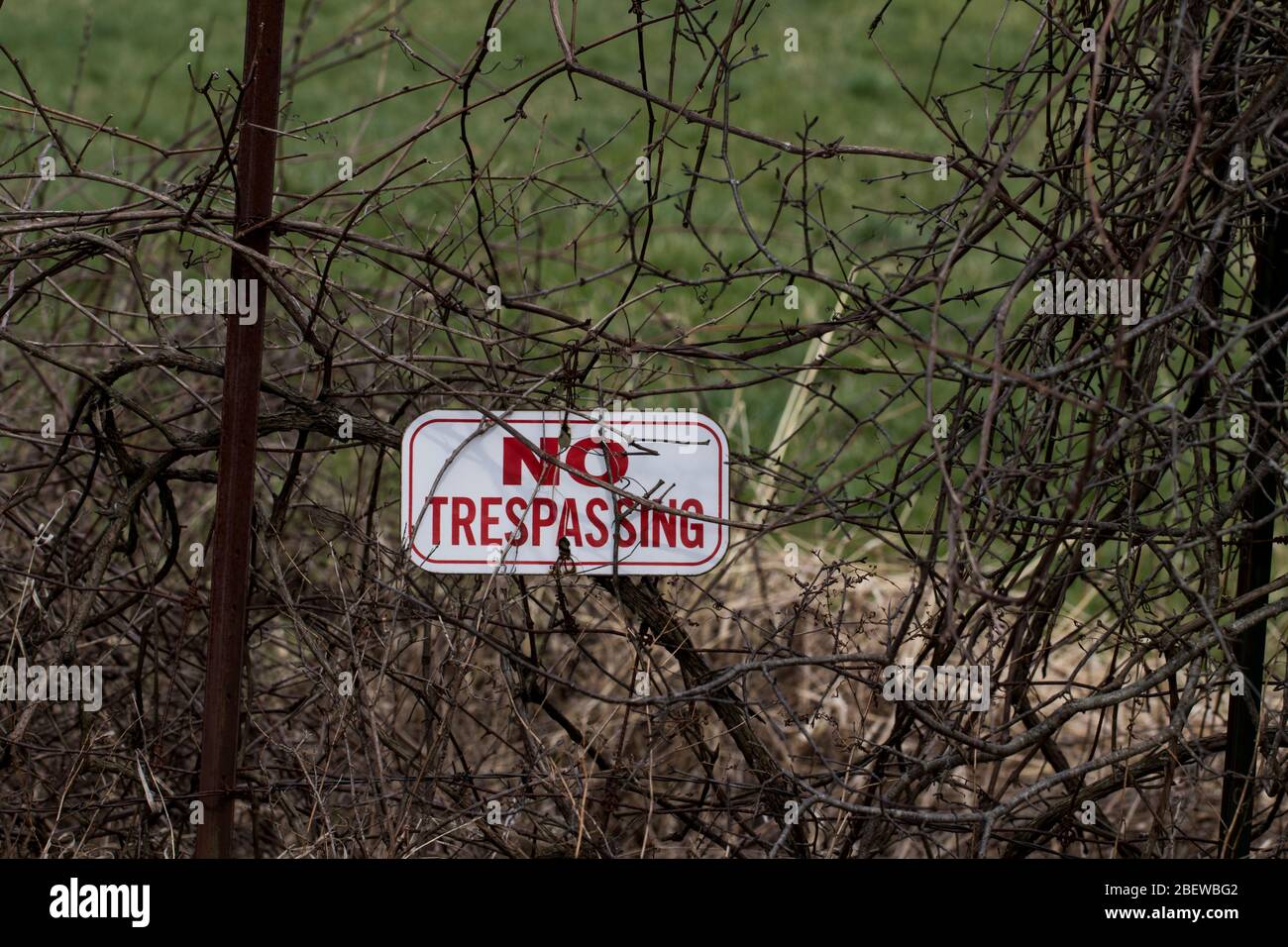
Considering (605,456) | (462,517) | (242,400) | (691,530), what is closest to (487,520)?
(462,517)

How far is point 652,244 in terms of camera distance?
23.6 feet

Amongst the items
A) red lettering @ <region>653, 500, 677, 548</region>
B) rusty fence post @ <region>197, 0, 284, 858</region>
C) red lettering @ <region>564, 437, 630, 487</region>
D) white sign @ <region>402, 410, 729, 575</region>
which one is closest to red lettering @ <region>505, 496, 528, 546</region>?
white sign @ <region>402, 410, 729, 575</region>

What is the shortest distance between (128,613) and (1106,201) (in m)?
2.61

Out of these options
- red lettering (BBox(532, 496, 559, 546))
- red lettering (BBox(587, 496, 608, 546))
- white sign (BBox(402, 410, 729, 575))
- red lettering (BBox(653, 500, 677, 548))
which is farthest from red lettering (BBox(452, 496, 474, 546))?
red lettering (BBox(653, 500, 677, 548))

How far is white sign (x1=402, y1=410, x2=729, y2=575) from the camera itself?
8.96 ft

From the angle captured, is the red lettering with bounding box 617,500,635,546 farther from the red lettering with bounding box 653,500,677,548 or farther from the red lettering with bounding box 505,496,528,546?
the red lettering with bounding box 505,496,528,546

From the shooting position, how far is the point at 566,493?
2.74 meters

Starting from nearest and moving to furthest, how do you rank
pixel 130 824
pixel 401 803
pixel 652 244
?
pixel 401 803 < pixel 130 824 < pixel 652 244

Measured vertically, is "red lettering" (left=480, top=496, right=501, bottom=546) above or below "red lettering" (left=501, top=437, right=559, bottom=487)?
below

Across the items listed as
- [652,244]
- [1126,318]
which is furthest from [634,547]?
[652,244]

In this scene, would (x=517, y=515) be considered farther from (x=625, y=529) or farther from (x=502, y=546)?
(x=625, y=529)

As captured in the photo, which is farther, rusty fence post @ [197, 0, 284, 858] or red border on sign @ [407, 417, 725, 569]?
red border on sign @ [407, 417, 725, 569]

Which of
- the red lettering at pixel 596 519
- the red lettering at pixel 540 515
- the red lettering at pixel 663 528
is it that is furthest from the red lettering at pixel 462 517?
the red lettering at pixel 663 528
